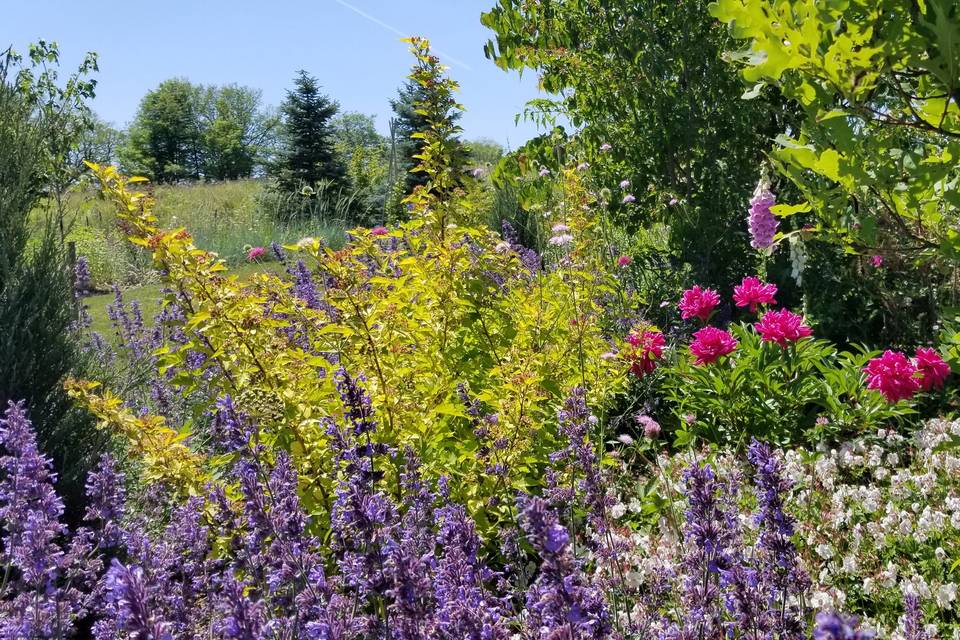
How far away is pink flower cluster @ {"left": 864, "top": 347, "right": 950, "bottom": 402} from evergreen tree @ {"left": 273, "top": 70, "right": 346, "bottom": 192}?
22.2 meters

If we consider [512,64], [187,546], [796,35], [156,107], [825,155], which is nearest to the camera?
[796,35]

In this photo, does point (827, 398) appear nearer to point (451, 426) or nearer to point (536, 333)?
point (536, 333)

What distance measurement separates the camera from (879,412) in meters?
3.89

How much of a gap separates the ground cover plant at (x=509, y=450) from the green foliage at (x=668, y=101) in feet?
0.97

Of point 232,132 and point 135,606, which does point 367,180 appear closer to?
point 135,606

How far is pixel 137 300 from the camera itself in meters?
9.81

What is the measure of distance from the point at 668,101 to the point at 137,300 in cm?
729

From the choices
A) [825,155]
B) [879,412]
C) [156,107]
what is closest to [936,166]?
[825,155]

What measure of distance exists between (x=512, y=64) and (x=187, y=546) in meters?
4.92

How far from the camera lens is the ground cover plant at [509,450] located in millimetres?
1791

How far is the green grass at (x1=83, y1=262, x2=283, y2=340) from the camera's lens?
959 cm

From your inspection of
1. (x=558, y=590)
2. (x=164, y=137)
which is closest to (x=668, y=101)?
(x=558, y=590)

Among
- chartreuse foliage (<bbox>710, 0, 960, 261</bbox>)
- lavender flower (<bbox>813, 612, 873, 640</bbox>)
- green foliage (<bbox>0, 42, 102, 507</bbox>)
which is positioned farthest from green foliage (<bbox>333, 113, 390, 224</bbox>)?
lavender flower (<bbox>813, 612, 873, 640</bbox>)

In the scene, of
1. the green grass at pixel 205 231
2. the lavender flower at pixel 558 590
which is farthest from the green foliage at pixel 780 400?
the green grass at pixel 205 231
